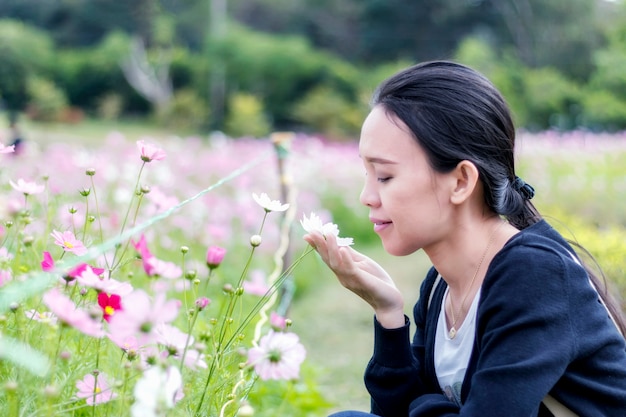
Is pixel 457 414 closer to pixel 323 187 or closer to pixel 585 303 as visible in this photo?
pixel 585 303

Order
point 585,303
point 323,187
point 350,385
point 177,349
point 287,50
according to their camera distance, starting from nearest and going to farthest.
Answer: point 177,349, point 585,303, point 350,385, point 323,187, point 287,50

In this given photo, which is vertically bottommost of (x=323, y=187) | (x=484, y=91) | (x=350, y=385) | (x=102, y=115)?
(x=102, y=115)

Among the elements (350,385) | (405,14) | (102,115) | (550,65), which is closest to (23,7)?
(102,115)

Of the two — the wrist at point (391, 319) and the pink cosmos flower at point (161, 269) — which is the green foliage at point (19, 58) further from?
the wrist at point (391, 319)

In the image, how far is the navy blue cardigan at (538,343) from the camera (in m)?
1.16

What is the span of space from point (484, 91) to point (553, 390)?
52cm

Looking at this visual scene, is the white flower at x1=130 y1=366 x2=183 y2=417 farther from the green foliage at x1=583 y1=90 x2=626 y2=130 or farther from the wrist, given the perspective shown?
the green foliage at x1=583 y1=90 x2=626 y2=130

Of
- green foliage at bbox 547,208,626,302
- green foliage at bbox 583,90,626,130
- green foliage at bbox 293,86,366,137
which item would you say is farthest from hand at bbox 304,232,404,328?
green foliage at bbox 293,86,366,137

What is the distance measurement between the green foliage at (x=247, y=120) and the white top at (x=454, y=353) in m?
20.3

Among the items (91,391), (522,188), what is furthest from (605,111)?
(91,391)

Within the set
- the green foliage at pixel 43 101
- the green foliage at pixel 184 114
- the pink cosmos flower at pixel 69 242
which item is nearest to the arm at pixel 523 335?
the pink cosmos flower at pixel 69 242

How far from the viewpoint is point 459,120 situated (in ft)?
4.36

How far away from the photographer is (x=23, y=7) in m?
21.9

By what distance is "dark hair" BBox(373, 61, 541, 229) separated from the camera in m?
1.32
